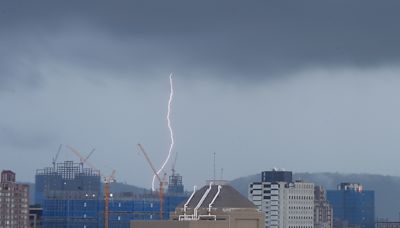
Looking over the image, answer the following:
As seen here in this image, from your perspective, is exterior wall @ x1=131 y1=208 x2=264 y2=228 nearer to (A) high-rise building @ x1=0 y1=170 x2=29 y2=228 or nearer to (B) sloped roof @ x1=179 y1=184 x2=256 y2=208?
(B) sloped roof @ x1=179 y1=184 x2=256 y2=208

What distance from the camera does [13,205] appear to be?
17650 centimetres

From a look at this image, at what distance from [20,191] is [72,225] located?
21820 millimetres

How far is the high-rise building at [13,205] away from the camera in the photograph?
174m

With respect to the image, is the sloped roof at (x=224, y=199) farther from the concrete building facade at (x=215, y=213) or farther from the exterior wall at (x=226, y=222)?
the exterior wall at (x=226, y=222)

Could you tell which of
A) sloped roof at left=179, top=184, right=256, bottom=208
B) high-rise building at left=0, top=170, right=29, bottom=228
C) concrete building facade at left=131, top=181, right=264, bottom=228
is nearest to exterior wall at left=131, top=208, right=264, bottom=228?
concrete building facade at left=131, top=181, right=264, bottom=228

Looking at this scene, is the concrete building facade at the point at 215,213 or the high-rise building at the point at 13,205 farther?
the high-rise building at the point at 13,205

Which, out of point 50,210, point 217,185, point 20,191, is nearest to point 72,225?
point 50,210

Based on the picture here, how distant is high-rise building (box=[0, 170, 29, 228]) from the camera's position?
17450cm

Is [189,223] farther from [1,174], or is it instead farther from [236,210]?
[1,174]

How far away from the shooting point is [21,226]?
17562cm

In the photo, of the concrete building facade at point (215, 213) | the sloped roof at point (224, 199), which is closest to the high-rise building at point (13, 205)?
the sloped roof at point (224, 199)

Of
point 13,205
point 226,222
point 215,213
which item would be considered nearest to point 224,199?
point 215,213

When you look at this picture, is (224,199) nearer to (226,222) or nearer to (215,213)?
(215,213)

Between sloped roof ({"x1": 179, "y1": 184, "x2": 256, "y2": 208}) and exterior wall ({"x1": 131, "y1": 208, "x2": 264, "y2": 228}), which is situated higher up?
sloped roof ({"x1": 179, "y1": 184, "x2": 256, "y2": 208})
